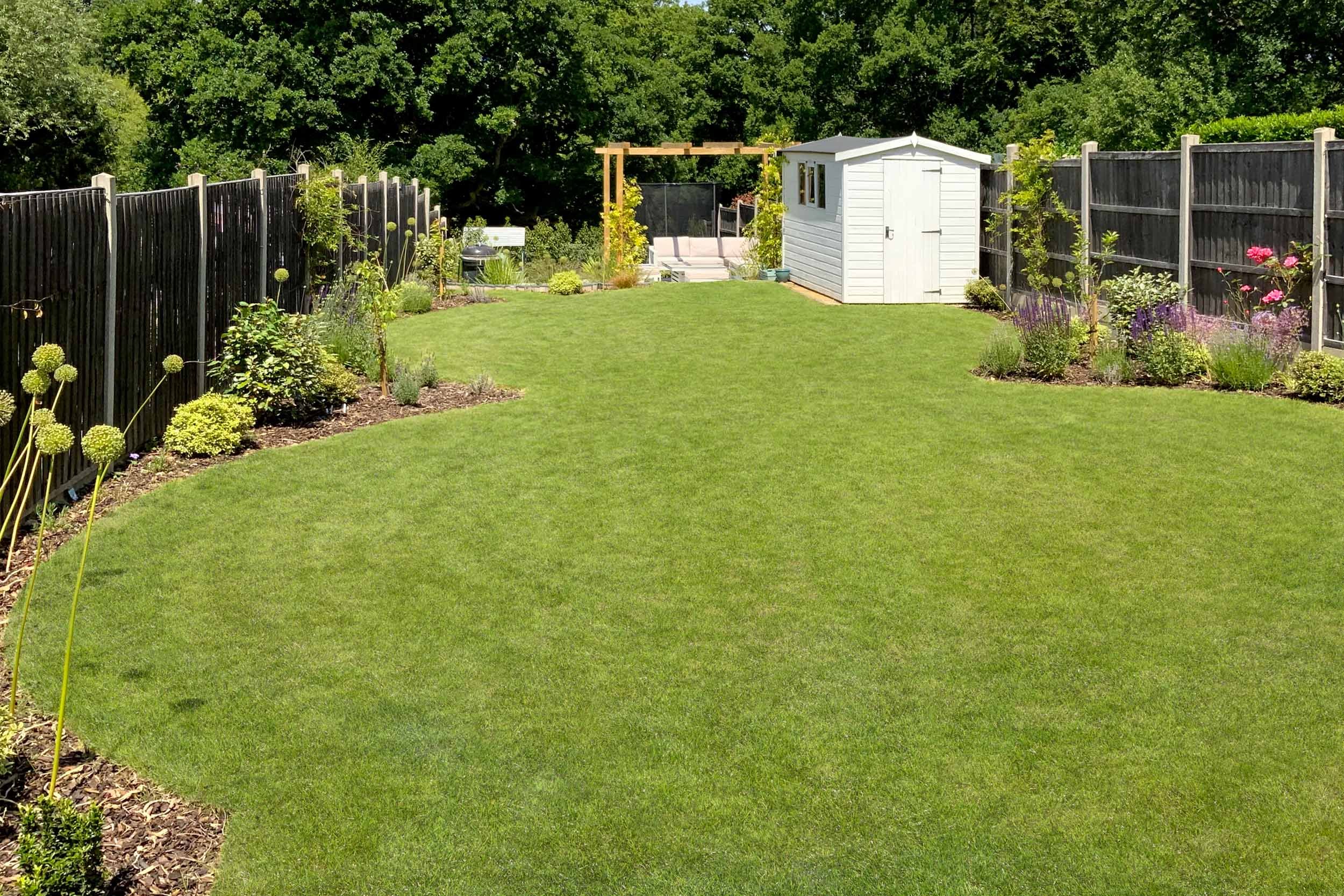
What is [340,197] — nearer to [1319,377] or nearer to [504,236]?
[1319,377]

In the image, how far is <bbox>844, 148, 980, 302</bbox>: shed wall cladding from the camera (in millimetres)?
19281

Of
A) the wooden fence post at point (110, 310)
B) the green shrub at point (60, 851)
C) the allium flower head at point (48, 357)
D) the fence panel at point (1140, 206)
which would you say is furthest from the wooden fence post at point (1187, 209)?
the green shrub at point (60, 851)

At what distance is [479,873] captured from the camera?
420 cm

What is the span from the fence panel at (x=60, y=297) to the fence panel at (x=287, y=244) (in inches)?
181

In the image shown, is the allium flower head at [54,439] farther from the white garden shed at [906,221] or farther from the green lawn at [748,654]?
the white garden shed at [906,221]

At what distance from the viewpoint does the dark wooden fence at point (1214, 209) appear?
11.4 metres

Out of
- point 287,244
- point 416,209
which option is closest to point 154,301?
point 287,244

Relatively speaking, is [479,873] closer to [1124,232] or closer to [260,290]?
[260,290]

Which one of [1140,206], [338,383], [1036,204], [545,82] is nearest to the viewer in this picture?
[338,383]

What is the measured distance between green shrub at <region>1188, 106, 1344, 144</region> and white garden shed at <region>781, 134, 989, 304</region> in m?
3.13

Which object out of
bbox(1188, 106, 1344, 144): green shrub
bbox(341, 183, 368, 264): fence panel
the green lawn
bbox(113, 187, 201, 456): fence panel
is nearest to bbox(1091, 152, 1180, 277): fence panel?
bbox(1188, 106, 1344, 144): green shrub

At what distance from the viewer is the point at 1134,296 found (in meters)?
12.6

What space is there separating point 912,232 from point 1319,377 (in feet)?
30.5

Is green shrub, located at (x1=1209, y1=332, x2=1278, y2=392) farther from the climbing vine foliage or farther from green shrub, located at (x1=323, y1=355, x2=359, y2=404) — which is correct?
green shrub, located at (x1=323, y1=355, x2=359, y2=404)
